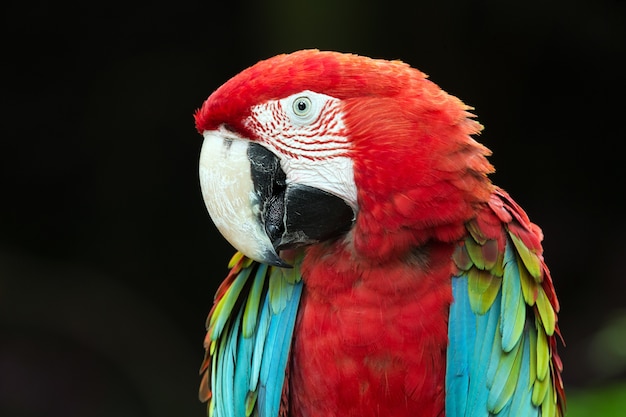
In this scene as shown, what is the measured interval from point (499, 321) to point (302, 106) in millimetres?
704

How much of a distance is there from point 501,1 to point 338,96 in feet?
8.40

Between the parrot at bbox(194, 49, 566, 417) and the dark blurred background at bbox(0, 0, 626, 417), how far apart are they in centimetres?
224

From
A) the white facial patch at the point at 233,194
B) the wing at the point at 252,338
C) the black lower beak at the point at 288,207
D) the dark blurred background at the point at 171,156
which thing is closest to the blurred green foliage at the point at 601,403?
the dark blurred background at the point at 171,156

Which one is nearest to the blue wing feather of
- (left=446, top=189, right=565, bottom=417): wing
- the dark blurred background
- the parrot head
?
(left=446, top=189, right=565, bottom=417): wing

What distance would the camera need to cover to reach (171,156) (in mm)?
4672

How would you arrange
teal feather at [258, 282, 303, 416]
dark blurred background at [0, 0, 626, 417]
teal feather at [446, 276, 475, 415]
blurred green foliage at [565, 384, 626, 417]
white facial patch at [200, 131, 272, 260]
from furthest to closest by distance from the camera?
dark blurred background at [0, 0, 626, 417]
blurred green foliage at [565, 384, 626, 417]
teal feather at [258, 282, 303, 416]
teal feather at [446, 276, 475, 415]
white facial patch at [200, 131, 272, 260]

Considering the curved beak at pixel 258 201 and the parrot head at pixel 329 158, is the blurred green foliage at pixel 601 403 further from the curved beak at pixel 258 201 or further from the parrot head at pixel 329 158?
the curved beak at pixel 258 201

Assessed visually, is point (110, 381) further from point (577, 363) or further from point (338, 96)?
point (338, 96)

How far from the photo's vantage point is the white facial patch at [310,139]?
177 cm

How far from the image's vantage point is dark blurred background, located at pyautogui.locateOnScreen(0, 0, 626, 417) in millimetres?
4117

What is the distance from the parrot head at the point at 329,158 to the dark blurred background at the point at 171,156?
7.51 ft

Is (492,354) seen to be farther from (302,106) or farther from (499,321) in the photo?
(302,106)

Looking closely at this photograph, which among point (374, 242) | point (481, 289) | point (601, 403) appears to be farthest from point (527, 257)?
point (601, 403)

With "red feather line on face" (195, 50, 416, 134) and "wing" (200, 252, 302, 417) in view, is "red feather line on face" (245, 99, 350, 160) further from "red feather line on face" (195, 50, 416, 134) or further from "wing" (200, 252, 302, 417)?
"wing" (200, 252, 302, 417)
